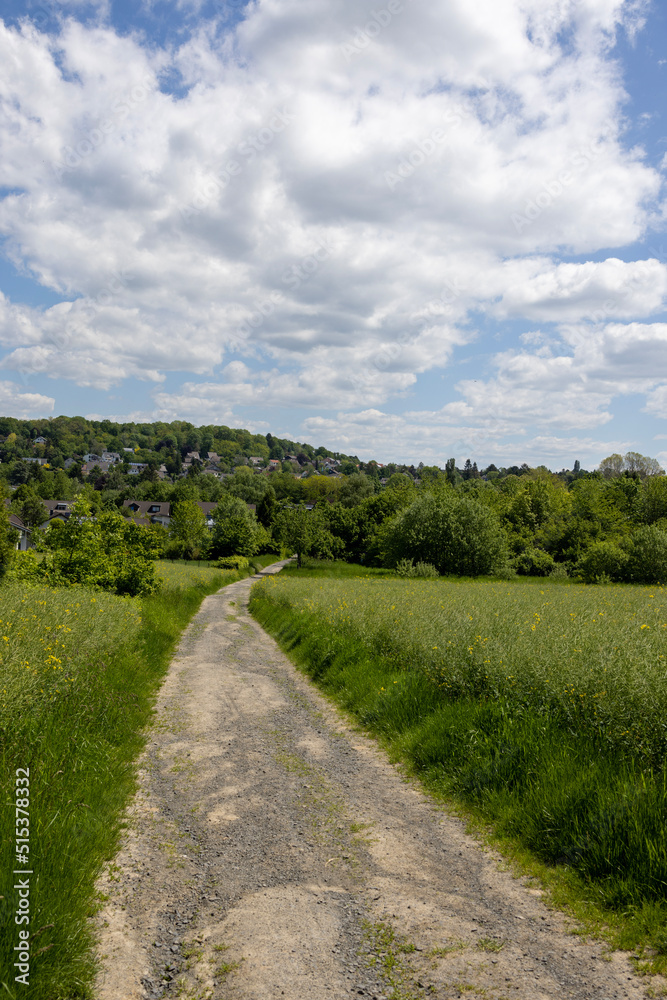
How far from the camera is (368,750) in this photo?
779cm

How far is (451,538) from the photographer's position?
4688cm

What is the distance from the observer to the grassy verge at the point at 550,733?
14.2ft

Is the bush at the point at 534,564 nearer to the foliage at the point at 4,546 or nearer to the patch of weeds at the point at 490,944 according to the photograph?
the foliage at the point at 4,546

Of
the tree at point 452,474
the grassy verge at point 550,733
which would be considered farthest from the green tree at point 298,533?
the tree at point 452,474

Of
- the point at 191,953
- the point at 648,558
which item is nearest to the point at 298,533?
the point at 648,558

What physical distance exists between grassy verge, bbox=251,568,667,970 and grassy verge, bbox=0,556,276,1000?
3.47 meters

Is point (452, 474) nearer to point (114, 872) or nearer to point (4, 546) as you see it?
point (4, 546)

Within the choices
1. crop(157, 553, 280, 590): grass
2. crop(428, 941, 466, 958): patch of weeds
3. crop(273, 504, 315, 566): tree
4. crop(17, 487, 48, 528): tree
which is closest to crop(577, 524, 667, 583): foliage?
crop(157, 553, 280, 590): grass

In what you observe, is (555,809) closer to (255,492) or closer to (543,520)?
(543,520)

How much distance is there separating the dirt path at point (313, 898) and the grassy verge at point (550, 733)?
41 cm

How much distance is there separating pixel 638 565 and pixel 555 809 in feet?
130

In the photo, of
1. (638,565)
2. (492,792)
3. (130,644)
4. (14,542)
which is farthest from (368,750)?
(638,565)

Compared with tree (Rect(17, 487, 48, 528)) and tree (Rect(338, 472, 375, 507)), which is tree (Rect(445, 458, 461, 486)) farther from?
tree (Rect(17, 487, 48, 528))

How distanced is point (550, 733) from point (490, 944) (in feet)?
9.39
